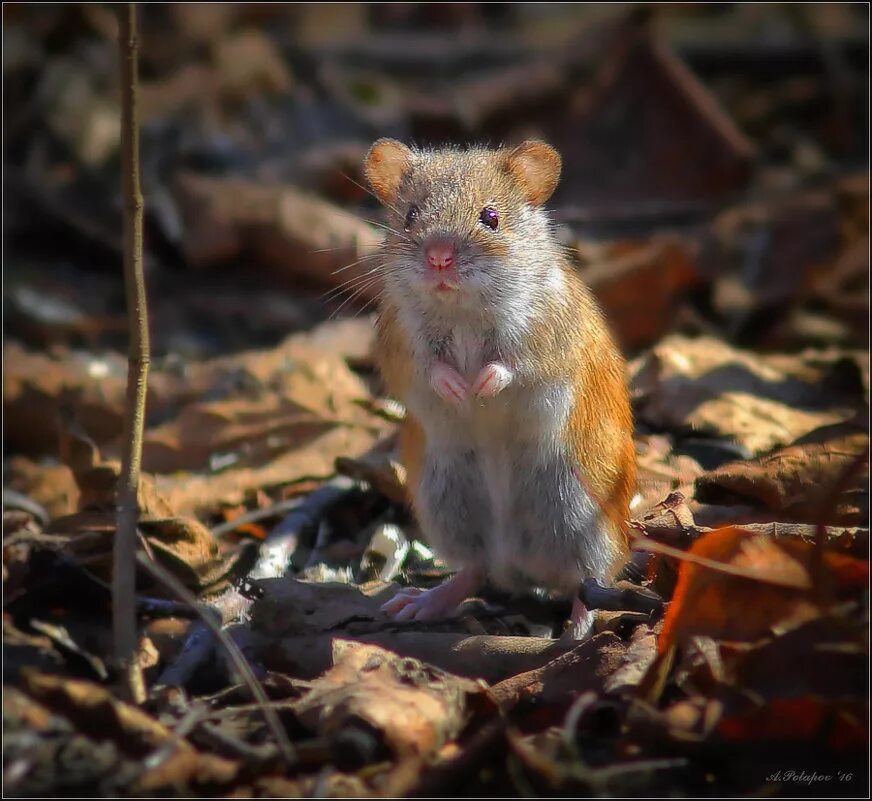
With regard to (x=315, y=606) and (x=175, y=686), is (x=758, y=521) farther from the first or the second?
(x=175, y=686)

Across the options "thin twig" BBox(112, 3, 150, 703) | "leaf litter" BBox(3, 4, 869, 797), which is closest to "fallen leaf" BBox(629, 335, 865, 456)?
"leaf litter" BBox(3, 4, 869, 797)

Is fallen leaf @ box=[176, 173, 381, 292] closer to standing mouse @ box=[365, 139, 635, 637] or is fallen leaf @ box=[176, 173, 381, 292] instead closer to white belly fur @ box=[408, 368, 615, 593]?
standing mouse @ box=[365, 139, 635, 637]

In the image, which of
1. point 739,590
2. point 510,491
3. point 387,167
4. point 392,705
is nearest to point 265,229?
point 387,167

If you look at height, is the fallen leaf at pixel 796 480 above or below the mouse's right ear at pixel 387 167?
below

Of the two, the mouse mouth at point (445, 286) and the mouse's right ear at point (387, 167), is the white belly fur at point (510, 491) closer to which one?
the mouse mouth at point (445, 286)

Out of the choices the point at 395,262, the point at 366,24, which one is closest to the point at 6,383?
the point at 395,262

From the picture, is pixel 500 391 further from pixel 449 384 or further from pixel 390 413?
pixel 390 413

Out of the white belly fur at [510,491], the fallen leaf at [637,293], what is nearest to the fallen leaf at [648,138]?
the fallen leaf at [637,293]

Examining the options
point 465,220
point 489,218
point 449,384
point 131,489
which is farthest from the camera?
point 489,218
